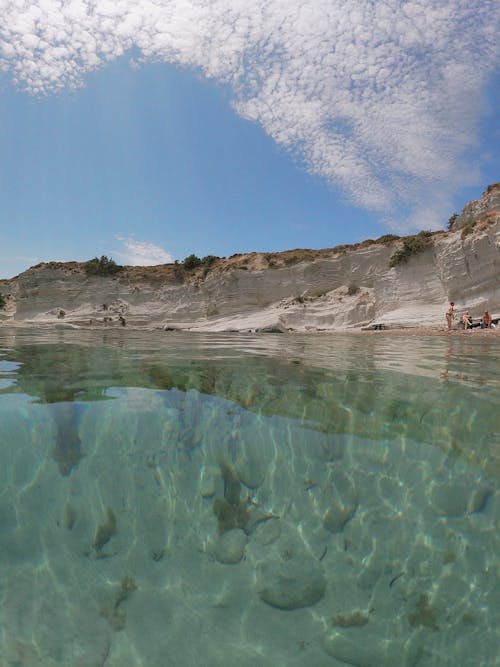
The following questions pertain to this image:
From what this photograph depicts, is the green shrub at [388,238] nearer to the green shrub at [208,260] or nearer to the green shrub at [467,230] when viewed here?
the green shrub at [467,230]

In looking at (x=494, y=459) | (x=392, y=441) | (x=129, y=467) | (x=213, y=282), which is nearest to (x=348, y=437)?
(x=392, y=441)

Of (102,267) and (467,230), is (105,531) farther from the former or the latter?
(102,267)

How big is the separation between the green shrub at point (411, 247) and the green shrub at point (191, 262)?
15.4 m

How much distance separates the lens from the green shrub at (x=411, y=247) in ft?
77.0

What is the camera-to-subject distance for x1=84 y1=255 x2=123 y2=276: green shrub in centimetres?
3069

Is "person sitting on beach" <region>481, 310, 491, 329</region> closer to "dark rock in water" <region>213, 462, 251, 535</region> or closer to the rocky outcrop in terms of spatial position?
the rocky outcrop

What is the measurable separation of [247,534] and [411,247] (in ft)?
81.4

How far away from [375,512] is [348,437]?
71 centimetres

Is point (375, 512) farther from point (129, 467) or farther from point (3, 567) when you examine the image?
point (3, 567)

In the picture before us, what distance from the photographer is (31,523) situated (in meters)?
2.14

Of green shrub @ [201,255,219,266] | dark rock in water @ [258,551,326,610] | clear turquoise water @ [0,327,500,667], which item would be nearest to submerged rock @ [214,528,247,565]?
clear turquoise water @ [0,327,500,667]

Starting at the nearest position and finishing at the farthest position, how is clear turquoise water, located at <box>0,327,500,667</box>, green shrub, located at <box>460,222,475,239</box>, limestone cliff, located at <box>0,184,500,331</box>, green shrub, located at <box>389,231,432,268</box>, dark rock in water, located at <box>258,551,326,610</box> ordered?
clear turquoise water, located at <box>0,327,500,667</box> < dark rock in water, located at <box>258,551,326,610</box> < limestone cliff, located at <box>0,184,500,331</box> < green shrub, located at <box>460,222,475,239</box> < green shrub, located at <box>389,231,432,268</box>

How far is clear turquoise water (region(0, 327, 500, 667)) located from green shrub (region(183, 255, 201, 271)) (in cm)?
2829

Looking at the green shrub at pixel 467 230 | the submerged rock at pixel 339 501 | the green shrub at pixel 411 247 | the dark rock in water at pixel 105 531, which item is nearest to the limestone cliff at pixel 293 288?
the green shrub at pixel 467 230
